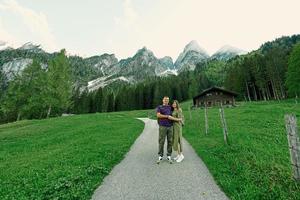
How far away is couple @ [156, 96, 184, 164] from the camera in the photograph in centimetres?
1196

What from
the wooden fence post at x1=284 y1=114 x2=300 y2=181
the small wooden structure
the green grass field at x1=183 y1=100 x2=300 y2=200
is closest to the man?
the green grass field at x1=183 y1=100 x2=300 y2=200

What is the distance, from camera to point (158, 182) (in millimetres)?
8508

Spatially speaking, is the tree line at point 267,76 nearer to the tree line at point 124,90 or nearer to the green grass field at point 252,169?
the tree line at point 124,90

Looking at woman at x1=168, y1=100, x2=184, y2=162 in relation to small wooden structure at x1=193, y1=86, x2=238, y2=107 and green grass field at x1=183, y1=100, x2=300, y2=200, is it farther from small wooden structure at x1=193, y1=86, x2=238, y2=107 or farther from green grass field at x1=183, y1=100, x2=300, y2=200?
small wooden structure at x1=193, y1=86, x2=238, y2=107

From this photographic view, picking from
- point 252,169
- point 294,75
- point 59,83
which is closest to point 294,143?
point 252,169

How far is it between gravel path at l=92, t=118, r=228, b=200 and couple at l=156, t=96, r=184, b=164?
0.59m

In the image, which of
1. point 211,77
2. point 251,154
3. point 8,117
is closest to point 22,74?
point 8,117

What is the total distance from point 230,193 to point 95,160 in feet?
24.4

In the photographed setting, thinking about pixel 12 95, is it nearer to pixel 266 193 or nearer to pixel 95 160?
pixel 95 160

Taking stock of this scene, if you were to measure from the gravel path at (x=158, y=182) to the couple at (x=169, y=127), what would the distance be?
1.94 ft

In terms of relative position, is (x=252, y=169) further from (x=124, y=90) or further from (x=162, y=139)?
(x=124, y=90)

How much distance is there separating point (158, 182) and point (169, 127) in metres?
4.04

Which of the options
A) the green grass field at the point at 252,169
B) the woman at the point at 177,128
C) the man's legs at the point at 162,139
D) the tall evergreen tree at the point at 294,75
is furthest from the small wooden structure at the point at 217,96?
the man's legs at the point at 162,139

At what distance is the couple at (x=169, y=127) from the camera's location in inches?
471
